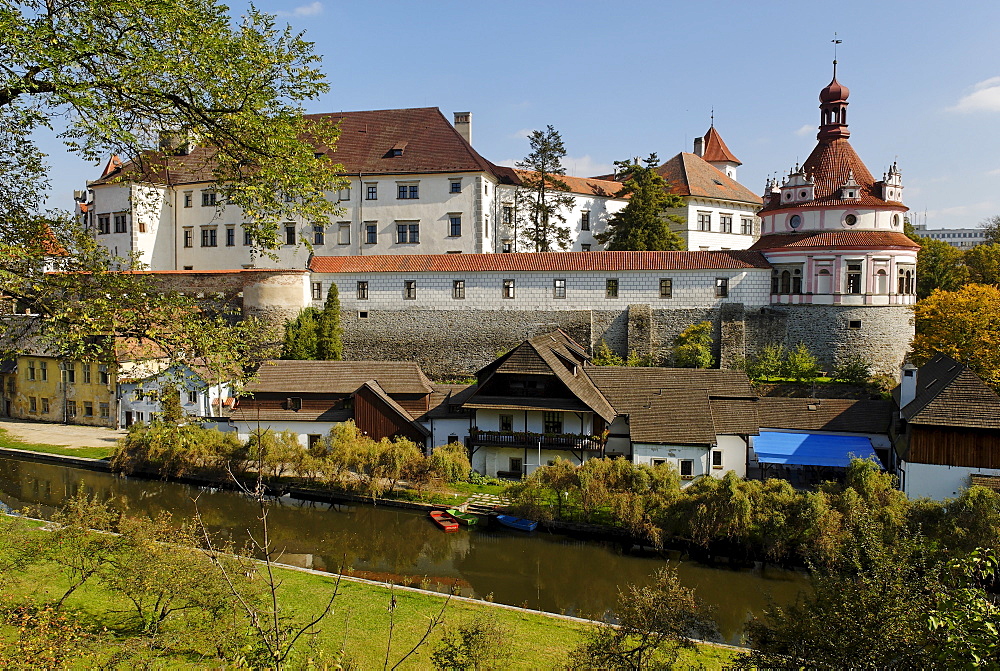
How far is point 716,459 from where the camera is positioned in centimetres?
2219

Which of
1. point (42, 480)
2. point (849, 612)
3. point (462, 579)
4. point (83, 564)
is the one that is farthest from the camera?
point (42, 480)

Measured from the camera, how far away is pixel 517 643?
1231 centimetres

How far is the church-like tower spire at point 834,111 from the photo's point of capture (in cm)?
3216

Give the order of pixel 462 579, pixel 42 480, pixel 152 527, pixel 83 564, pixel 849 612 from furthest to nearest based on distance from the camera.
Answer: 1. pixel 42 480
2. pixel 462 579
3. pixel 152 527
4. pixel 83 564
5. pixel 849 612

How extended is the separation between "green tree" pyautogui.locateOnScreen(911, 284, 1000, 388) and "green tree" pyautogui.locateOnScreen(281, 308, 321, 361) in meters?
23.1

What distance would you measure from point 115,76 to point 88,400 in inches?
1152

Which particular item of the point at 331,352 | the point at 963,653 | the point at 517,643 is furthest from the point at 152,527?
the point at 331,352

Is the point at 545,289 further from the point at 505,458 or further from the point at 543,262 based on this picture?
the point at 505,458

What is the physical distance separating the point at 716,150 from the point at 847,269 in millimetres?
25044

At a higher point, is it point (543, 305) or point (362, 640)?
point (543, 305)

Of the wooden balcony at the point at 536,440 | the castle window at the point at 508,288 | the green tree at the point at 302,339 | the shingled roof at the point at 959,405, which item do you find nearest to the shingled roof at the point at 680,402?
the wooden balcony at the point at 536,440

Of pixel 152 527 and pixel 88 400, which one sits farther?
pixel 88 400

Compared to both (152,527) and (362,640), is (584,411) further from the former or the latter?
(152,527)

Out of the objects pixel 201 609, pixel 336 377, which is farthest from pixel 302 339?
pixel 201 609
